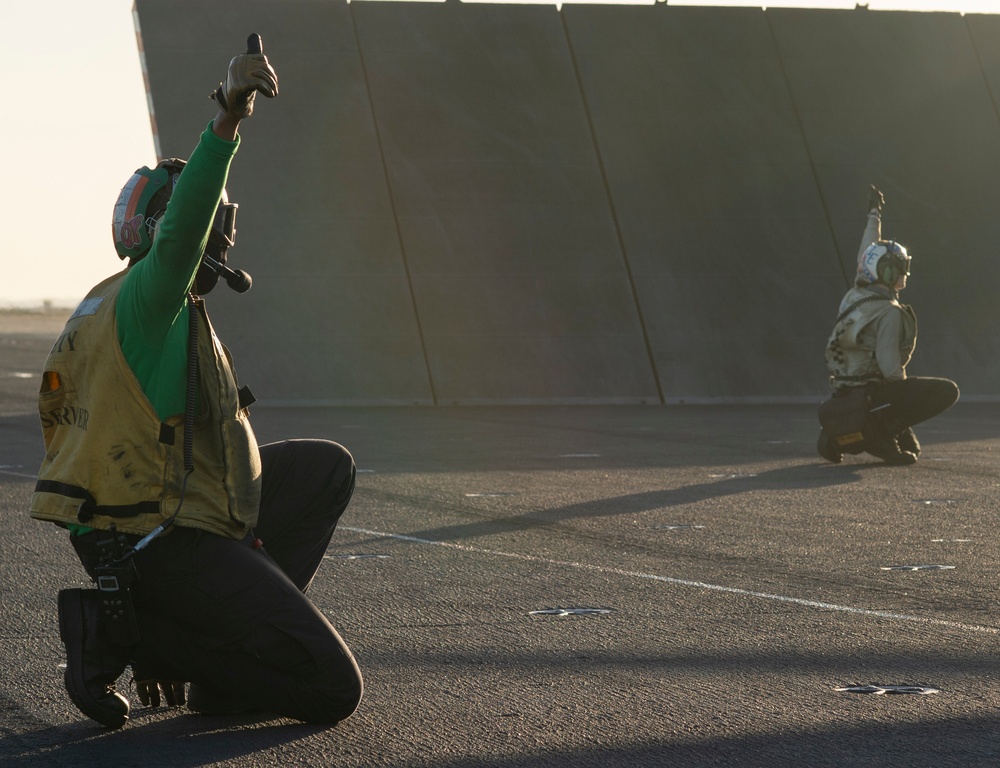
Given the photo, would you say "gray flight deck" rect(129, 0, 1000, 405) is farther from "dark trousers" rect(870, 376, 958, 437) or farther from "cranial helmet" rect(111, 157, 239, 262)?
"cranial helmet" rect(111, 157, 239, 262)

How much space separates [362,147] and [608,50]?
4.40 metres

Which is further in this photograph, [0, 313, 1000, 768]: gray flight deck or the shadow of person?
the shadow of person

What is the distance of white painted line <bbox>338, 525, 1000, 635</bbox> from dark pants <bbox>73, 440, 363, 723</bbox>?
263cm

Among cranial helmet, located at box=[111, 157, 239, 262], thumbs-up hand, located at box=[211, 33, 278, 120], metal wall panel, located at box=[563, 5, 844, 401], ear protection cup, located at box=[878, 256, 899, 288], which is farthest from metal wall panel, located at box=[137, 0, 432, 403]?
thumbs-up hand, located at box=[211, 33, 278, 120]

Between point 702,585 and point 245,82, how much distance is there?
373cm

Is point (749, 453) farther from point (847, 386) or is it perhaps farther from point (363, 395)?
point (363, 395)

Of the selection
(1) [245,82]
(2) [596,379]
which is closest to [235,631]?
(1) [245,82]

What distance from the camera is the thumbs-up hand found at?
165 inches

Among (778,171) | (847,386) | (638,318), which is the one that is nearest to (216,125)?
(847,386)

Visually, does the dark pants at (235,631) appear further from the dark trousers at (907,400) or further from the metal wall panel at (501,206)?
the metal wall panel at (501,206)

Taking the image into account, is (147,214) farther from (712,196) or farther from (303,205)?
(712,196)

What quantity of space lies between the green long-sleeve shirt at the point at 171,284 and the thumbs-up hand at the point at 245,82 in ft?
0.32

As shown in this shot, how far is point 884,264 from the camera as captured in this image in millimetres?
12961

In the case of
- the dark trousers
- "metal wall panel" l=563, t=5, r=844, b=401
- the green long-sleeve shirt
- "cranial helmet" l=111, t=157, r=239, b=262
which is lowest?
the dark trousers
